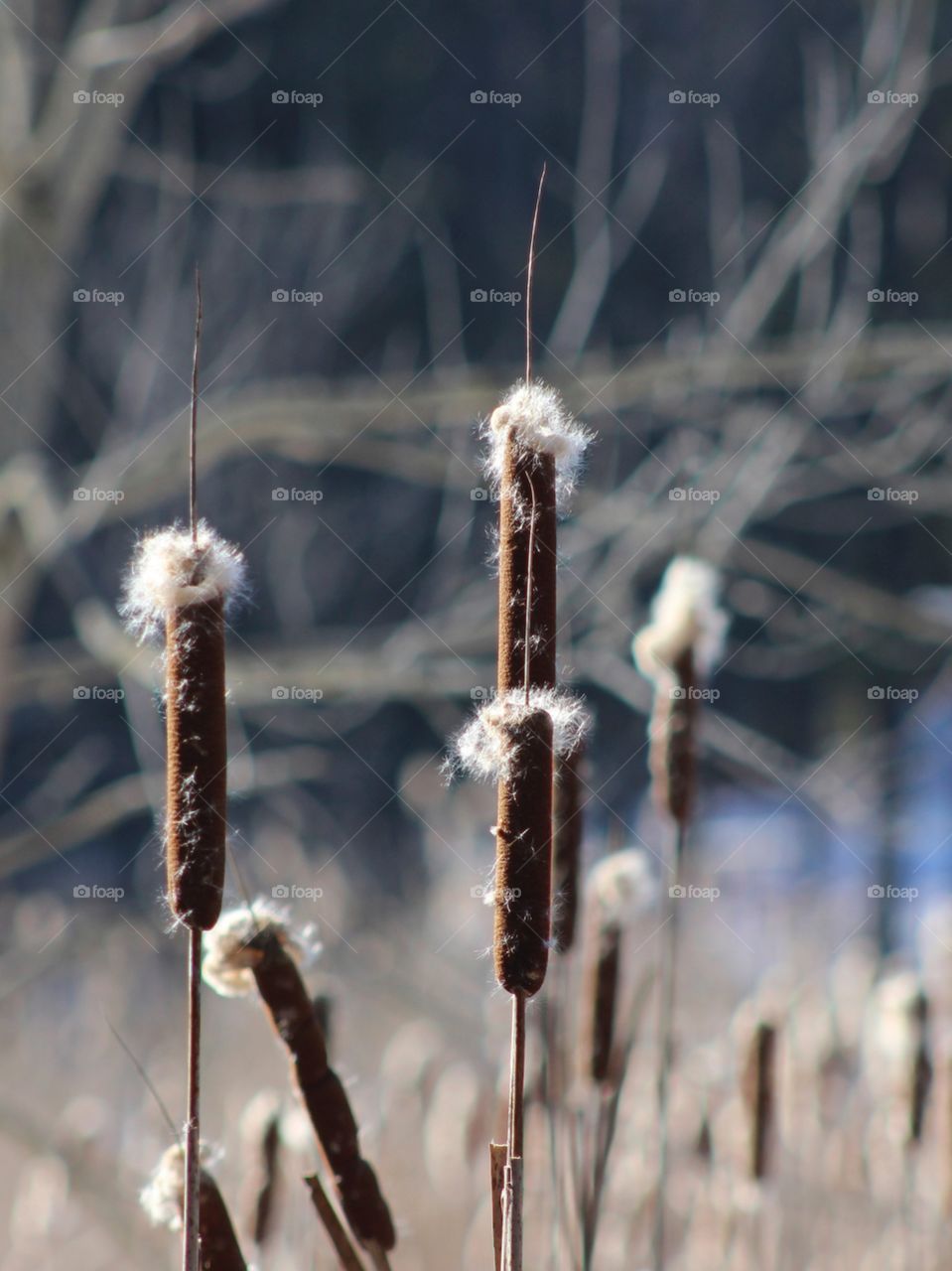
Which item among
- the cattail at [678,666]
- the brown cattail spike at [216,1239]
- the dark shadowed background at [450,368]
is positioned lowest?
the brown cattail spike at [216,1239]

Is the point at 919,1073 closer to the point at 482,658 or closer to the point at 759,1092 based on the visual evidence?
the point at 759,1092

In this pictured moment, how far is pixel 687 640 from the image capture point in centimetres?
111

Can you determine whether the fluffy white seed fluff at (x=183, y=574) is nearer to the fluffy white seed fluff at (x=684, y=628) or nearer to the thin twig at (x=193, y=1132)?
the thin twig at (x=193, y=1132)

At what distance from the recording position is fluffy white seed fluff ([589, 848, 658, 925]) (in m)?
1.17

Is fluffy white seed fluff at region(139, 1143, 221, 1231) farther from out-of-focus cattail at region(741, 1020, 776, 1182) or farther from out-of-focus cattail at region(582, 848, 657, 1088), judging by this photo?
out-of-focus cattail at region(741, 1020, 776, 1182)

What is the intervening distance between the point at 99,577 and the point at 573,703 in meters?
4.98

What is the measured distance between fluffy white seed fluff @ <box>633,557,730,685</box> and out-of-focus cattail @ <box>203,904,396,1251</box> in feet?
1.68

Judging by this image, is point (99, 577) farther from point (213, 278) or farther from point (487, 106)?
point (487, 106)

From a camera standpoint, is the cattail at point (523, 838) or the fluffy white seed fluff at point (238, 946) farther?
the fluffy white seed fluff at point (238, 946)

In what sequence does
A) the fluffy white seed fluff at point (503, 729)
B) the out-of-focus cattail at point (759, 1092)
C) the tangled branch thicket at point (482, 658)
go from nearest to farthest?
1. the fluffy white seed fluff at point (503, 729)
2. the tangled branch thicket at point (482, 658)
3. the out-of-focus cattail at point (759, 1092)

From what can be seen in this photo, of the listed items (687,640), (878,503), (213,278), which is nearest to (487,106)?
(213,278)

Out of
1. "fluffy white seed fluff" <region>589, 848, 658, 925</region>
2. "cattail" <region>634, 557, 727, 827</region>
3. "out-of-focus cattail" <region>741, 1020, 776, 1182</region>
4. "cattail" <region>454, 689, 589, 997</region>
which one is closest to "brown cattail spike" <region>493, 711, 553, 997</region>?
"cattail" <region>454, 689, 589, 997</region>

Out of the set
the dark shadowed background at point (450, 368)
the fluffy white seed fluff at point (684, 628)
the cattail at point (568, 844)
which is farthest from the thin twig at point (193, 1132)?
the dark shadowed background at point (450, 368)

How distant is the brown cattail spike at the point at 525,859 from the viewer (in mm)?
559
